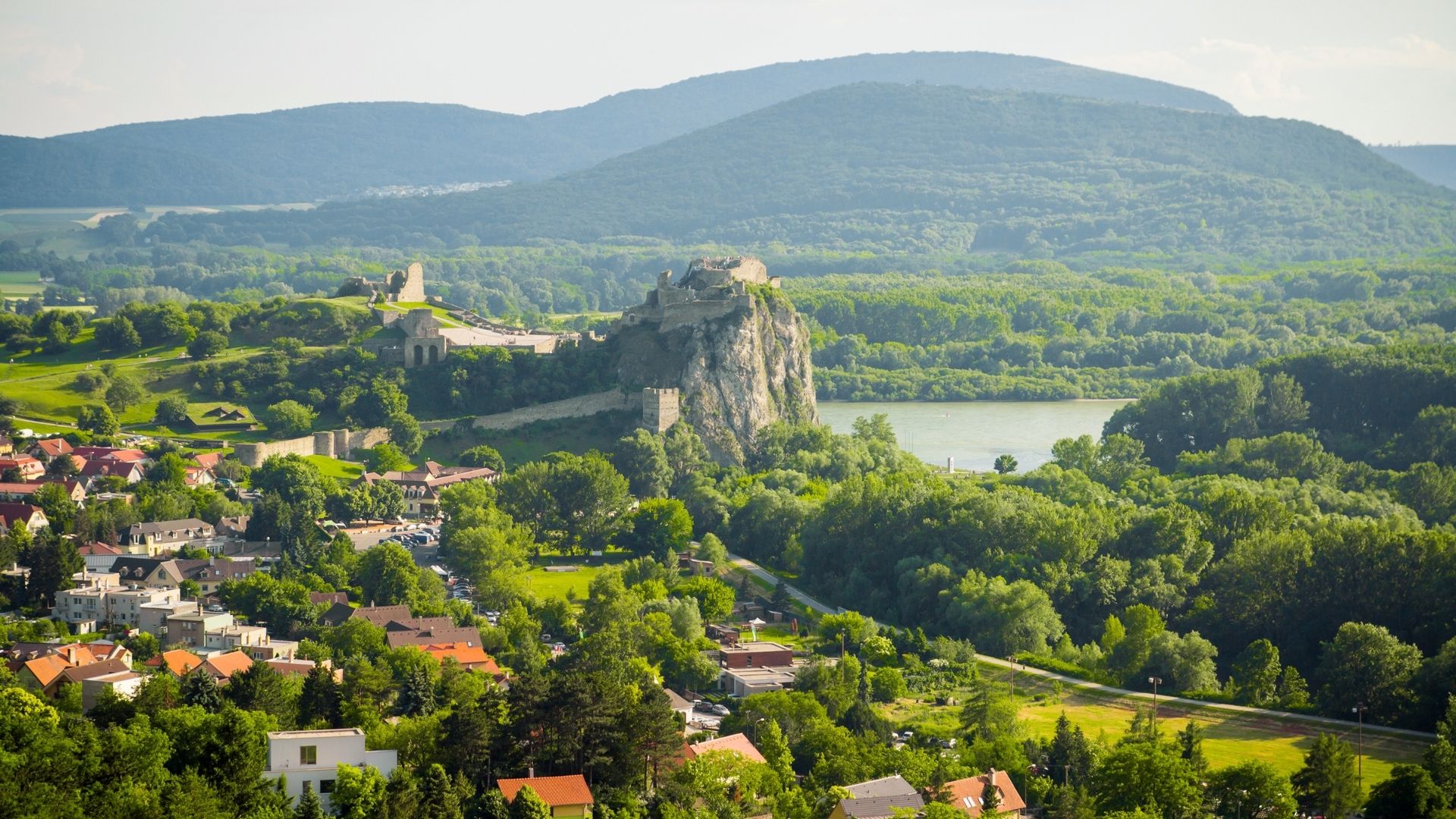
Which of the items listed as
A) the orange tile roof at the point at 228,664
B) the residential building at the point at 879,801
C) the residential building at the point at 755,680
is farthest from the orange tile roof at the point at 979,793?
the orange tile roof at the point at 228,664

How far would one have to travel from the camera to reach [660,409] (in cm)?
5747

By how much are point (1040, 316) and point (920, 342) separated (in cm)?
1089

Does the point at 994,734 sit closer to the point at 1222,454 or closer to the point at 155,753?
the point at 155,753

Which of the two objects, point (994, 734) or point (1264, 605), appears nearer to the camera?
point (994, 734)

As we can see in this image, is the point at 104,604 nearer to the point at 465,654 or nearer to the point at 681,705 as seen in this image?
the point at 465,654

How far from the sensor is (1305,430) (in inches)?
2571

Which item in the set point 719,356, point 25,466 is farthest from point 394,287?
point 25,466

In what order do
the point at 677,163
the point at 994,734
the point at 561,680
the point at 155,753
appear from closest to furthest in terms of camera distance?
1. the point at 155,753
2. the point at 561,680
3. the point at 994,734
4. the point at 677,163

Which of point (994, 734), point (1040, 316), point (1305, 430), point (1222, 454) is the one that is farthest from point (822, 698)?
point (1040, 316)

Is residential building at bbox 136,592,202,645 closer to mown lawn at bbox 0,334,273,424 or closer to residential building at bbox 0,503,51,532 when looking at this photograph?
residential building at bbox 0,503,51,532

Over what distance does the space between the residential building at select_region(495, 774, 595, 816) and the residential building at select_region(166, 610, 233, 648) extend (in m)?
10.7

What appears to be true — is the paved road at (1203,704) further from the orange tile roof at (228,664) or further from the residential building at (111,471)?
the residential building at (111,471)

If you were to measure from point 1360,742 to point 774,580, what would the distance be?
53.7 feet

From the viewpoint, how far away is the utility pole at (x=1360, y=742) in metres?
32.4
